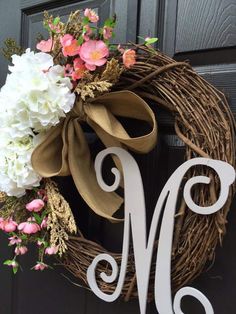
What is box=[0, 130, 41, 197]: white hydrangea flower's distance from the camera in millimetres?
819

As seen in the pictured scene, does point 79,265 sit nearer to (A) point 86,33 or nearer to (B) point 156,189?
(B) point 156,189

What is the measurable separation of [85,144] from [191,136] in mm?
236

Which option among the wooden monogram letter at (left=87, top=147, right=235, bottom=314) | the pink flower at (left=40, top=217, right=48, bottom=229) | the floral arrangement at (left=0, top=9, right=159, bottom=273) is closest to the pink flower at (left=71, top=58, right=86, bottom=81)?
the floral arrangement at (left=0, top=9, right=159, bottom=273)

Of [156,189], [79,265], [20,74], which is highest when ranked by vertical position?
[20,74]

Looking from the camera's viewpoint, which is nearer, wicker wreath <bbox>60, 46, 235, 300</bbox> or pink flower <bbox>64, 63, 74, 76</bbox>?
wicker wreath <bbox>60, 46, 235, 300</bbox>

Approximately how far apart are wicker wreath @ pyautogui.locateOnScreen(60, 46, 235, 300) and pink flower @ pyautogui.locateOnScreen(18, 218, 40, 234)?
158 millimetres

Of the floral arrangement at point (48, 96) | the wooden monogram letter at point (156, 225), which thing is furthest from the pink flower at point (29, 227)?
the wooden monogram letter at point (156, 225)

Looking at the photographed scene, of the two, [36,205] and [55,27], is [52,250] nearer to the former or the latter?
[36,205]

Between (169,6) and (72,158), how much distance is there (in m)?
0.39

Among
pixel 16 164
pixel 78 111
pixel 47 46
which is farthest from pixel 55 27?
pixel 16 164

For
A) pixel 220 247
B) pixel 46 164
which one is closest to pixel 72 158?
pixel 46 164

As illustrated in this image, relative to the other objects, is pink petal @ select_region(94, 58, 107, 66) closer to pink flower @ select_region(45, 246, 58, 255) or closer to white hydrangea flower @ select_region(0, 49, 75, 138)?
white hydrangea flower @ select_region(0, 49, 75, 138)

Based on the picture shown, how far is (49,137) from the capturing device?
2.70 feet

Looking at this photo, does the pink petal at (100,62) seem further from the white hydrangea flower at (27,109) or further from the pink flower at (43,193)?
the pink flower at (43,193)
